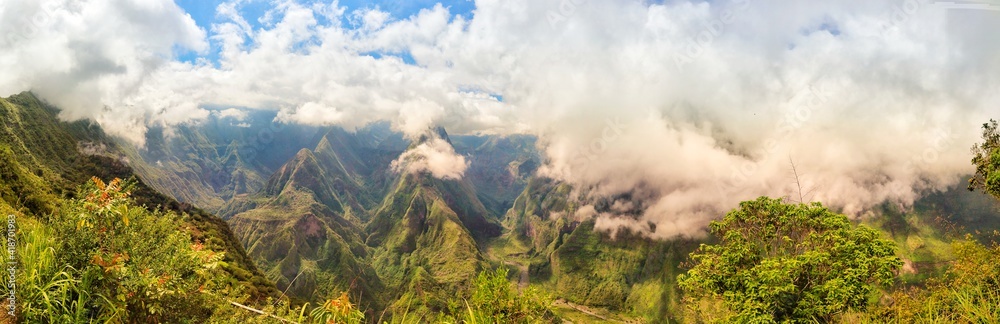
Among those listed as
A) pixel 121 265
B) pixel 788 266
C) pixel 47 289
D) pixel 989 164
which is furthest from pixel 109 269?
pixel 989 164

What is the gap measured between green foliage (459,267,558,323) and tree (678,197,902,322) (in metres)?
12.8

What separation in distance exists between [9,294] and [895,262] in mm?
29136

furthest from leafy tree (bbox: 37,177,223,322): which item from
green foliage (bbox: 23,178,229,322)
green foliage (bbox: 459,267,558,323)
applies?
green foliage (bbox: 459,267,558,323)

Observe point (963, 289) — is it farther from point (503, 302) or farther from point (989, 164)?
point (989, 164)

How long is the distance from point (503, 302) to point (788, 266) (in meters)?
16.1

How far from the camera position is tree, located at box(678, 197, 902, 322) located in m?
17.6

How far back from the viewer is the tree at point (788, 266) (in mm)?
17625

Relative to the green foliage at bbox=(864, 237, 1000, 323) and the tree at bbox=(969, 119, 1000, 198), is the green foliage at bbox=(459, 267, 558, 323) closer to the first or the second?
the green foliage at bbox=(864, 237, 1000, 323)

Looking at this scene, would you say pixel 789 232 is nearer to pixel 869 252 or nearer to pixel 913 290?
pixel 869 252

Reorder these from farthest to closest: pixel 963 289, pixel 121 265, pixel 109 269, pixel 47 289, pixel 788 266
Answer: pixel 788 266
pixel 963 289
pixel 121 265
pixel 109 269
pixel 47 289

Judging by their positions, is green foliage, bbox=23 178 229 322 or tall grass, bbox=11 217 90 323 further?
green foliage, bbox=23 178 229 322

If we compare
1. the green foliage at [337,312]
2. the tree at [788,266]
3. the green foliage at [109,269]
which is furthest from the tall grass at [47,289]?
the tree at [788,266]

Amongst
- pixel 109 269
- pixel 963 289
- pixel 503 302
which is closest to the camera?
pixel 109 269

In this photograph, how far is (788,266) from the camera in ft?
58.0
